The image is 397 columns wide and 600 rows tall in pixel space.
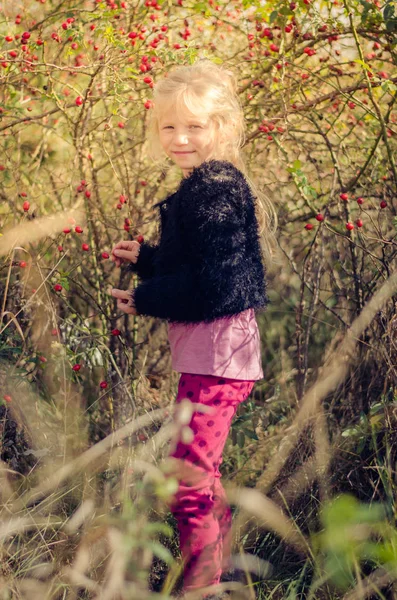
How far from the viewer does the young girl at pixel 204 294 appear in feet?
6.02

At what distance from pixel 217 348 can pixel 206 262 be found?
23 cm

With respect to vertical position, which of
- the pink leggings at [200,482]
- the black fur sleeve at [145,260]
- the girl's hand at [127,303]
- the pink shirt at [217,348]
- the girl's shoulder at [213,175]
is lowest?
the pink leggings at [200,482]

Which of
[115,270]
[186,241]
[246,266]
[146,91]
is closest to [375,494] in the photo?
[246,266]

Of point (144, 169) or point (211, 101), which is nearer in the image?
point (211, 101)

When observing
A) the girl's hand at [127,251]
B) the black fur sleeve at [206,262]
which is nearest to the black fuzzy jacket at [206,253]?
the black fur sleeve at [206,262]

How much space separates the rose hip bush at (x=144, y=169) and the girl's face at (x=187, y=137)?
310mm

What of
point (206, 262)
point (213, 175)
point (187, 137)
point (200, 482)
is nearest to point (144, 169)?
point (187, 137)

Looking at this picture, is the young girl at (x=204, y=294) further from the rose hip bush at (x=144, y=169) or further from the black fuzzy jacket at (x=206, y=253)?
the rose hip bush at (x=144, y=169)

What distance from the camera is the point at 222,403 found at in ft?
6.24

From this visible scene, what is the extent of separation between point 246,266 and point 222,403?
36cm

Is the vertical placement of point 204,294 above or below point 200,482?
above

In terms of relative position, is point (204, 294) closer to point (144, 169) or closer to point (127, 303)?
point (127, 303)

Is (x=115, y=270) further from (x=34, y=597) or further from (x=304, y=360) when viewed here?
(x=34, y=597)

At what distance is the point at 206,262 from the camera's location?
5.93 ft
